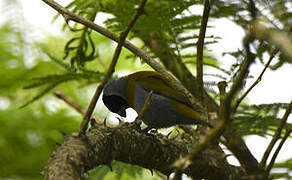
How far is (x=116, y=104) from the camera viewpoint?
3885 millimetres

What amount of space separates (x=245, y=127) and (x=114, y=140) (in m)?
1.28

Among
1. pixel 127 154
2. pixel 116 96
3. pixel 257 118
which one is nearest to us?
pixel 127 154

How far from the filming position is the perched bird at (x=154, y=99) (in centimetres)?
338

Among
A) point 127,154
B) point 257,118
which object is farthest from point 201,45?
point 257,118

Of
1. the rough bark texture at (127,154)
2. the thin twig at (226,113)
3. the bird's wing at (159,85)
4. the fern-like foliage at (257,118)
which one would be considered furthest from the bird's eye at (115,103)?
the thin twig at (226,113)

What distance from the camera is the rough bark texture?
1613 mm

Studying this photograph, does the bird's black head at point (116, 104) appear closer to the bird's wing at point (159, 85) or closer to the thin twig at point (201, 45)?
the bird's wing at point (159, 85)

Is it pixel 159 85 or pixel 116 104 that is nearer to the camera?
pixel 159 85

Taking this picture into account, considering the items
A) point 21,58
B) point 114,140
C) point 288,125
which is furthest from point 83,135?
point 21,58

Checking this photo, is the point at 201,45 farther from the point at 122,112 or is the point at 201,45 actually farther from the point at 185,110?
the point at 122,112

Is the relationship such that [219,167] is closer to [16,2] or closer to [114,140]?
[114,140]

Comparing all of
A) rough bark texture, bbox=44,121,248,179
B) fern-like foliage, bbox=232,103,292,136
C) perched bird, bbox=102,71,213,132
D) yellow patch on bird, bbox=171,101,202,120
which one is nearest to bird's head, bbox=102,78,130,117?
perched bird, bbox=102,71,213,132

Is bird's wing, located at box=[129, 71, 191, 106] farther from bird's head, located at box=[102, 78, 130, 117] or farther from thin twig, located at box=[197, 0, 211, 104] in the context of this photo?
thin twig, located at box=[197, 0, 211, 104]

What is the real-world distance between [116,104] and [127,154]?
1.84m
